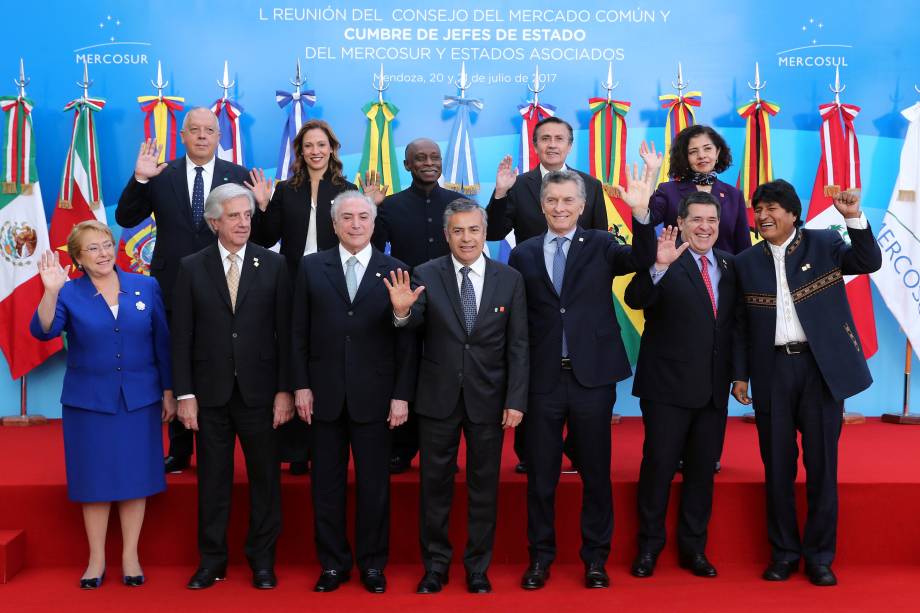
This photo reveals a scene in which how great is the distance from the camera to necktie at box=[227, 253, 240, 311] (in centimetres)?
371

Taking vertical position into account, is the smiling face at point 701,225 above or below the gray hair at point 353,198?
below

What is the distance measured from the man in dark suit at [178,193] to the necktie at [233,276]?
1.73 feet

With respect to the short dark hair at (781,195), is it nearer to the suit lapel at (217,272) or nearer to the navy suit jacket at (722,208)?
the navy suit jacket at (722,208)

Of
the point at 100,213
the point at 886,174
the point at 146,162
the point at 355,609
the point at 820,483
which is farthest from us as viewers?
the point at 886,174

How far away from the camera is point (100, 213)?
5.85 metres

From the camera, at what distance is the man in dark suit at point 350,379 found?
3.63m

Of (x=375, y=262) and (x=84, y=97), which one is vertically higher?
(x=84, y=97)

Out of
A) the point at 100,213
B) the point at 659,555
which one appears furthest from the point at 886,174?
the point at 100,213

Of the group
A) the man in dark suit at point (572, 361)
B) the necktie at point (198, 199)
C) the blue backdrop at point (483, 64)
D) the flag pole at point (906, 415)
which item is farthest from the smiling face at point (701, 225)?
the flag pole at point (906, 415)

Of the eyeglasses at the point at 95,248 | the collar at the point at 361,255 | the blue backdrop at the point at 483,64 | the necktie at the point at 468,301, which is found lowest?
the necktie at the point at 468,301

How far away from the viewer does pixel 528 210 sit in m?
4.45

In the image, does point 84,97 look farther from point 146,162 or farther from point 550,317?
point 550,317

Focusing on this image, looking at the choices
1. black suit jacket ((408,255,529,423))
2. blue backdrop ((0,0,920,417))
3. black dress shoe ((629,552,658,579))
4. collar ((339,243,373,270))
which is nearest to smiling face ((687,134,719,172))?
black suit jacket ((408,255,529,423))

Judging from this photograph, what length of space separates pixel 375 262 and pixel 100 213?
2867 millimetres
